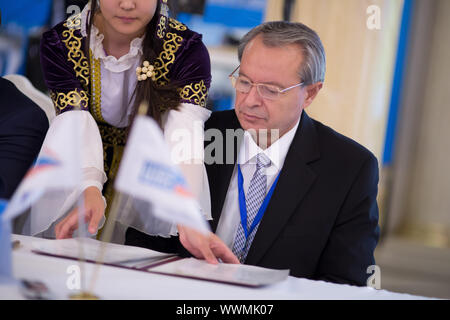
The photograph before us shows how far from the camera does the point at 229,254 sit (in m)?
1.47

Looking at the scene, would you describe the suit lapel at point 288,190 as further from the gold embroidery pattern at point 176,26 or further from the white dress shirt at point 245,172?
the gold embroidery pattern at point 176,26

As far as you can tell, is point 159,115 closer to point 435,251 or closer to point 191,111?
point 191,111

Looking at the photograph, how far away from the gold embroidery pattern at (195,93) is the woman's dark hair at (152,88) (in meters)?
0.02

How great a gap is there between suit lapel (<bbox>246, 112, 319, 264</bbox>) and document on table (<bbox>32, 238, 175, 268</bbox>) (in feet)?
1.27

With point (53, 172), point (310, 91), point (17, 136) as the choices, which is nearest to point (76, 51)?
point (17, 136)

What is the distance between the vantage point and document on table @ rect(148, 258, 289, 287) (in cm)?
121

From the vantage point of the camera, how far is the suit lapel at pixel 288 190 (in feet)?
5.68

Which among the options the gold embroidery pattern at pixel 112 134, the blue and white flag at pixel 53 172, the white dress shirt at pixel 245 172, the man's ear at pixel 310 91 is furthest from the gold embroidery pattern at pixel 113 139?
the blue and white flag at pixel 53 172

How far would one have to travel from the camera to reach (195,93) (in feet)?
5.83

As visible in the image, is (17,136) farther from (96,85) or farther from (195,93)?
(195,93)

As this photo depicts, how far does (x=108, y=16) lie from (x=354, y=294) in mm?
1024

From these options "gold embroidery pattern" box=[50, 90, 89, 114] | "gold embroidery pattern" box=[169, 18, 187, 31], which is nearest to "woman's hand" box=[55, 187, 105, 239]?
"gold embroidery pattern" box=[50, 90, 89, 114]

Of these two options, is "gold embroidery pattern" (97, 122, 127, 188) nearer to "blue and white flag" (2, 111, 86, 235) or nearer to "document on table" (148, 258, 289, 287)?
"document on table" (148, 258, 289, 287)
